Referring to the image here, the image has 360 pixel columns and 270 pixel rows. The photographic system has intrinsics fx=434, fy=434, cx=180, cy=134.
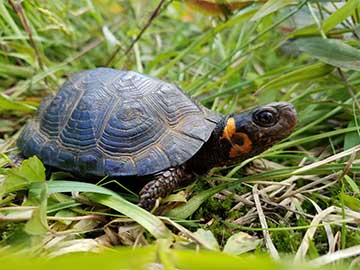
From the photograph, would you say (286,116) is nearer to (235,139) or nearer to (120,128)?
(235,139)

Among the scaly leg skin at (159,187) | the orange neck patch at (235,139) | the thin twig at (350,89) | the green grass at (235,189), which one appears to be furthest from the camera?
the thin twig at (350,89)

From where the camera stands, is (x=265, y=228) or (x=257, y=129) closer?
(x=265, y=228)

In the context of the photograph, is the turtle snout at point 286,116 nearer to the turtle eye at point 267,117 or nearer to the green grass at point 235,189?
the turtle eye at point 267,117

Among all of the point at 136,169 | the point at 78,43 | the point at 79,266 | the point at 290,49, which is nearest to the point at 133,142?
the point at 136,169

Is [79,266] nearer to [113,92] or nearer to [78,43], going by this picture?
[113,92]

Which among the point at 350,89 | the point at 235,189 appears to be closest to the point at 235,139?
the point at 235,189

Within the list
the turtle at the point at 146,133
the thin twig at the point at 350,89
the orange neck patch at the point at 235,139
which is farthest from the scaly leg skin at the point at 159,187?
the thin twig at the point at 350,89

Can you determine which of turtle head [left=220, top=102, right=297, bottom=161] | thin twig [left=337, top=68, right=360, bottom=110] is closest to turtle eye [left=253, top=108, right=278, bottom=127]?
turtle head [left=220, top=102, right=297, bottom=161]
